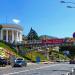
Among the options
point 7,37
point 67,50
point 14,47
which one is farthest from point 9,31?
point 67,50

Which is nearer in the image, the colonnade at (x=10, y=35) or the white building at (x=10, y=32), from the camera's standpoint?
the white building at (x=10, y=32)

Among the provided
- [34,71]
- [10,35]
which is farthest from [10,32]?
[34,71]

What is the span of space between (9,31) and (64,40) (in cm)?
2072

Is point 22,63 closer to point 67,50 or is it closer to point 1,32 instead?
point 1,32

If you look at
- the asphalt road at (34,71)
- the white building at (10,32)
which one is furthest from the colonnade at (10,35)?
the asphalt road at (34,71)

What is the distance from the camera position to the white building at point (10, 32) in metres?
124

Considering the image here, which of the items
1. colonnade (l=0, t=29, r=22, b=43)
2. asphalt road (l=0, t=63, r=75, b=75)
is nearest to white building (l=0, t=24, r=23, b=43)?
colonnade (l=0, t=29, r=22, b=43)

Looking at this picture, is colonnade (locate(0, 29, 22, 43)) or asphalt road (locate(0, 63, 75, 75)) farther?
colonnade (locate(0, 29, 22, 43))

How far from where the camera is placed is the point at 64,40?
118000 mm

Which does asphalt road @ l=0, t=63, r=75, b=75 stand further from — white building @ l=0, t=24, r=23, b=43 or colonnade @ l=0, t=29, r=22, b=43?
colonnade @ l=0, t=29, r=22, b=43

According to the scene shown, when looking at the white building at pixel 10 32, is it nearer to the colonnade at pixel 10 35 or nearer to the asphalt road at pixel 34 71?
the colonnade at pixel 10 35

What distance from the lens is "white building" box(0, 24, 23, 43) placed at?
124 m

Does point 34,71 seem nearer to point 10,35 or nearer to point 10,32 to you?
point 10,32

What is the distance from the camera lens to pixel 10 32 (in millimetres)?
128250
